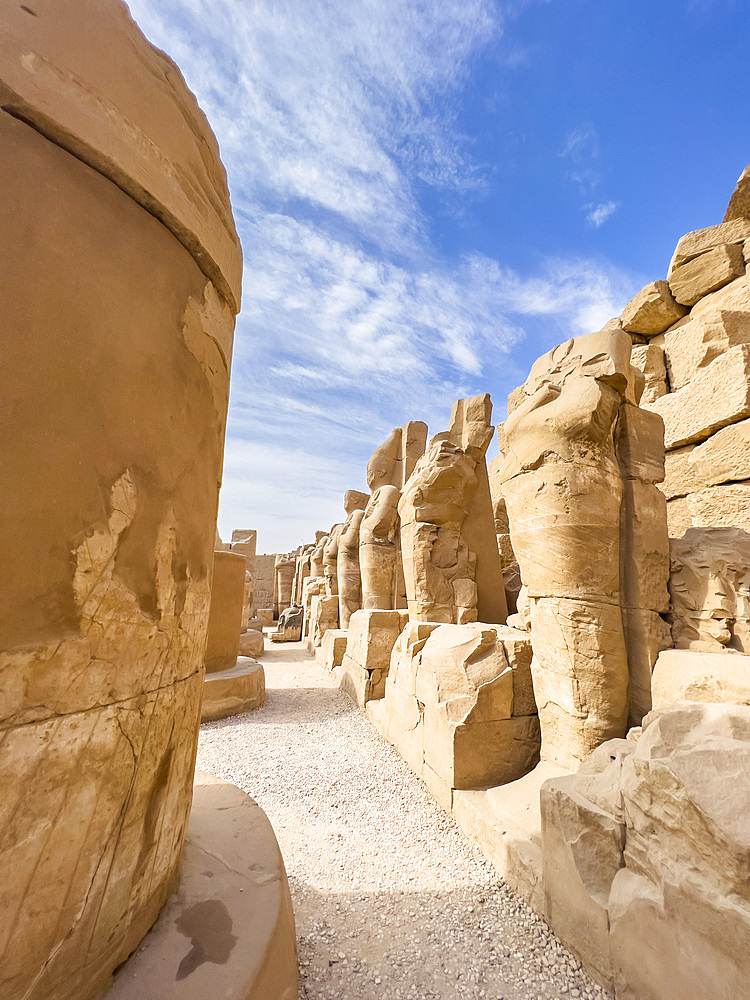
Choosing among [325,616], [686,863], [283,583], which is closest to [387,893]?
[686,863]

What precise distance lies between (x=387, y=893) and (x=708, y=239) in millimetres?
7415

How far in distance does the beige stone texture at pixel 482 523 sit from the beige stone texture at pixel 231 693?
2667 millimetres

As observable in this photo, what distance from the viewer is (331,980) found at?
1612mm

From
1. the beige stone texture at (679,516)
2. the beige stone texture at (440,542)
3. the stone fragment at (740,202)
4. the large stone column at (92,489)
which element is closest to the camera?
the large stone column at (92,489)

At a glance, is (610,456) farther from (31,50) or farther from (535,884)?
(31,50)

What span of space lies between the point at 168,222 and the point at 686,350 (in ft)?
20.4

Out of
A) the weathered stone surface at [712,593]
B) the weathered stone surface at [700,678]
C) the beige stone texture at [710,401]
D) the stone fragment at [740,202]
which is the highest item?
the stone fragment at [740,202]

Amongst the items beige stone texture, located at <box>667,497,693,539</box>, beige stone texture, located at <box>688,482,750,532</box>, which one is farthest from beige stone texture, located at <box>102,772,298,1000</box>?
beige stone texture, located at <box>667,497,693,539</box>

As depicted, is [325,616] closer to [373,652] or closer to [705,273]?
[373,652]

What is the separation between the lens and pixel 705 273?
5.71m

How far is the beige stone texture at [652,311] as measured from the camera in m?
6.10

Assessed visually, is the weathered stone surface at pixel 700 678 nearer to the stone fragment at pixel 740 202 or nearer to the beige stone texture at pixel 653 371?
the beige stone texture at pixel 653 371

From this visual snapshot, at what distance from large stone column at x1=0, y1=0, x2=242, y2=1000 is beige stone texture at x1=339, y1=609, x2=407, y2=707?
160 inches

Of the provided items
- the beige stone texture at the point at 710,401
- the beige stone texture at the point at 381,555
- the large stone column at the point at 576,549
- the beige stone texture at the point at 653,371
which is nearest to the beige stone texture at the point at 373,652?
the beige stone texture at the point at 381,555
